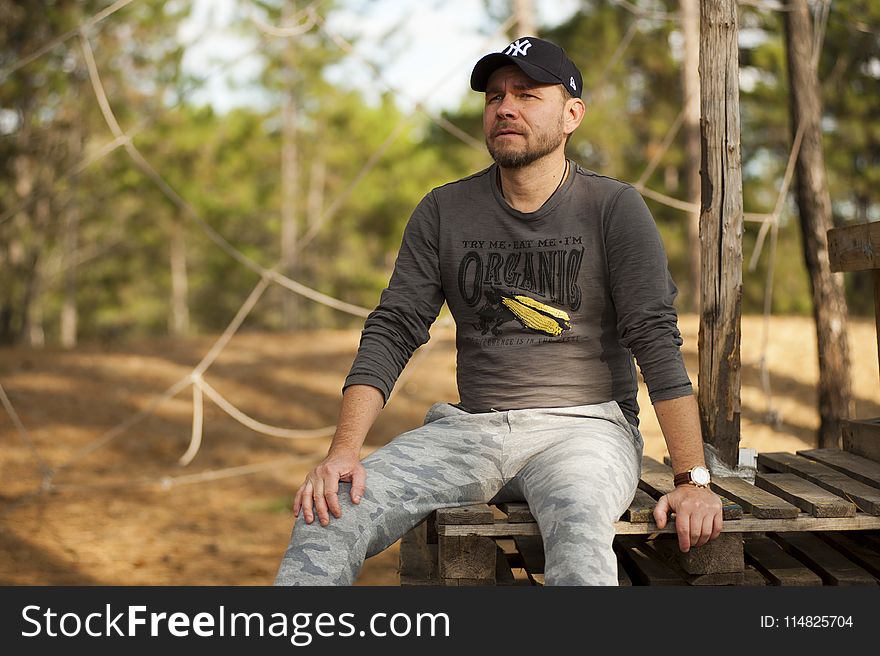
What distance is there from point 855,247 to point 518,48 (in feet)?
3.88

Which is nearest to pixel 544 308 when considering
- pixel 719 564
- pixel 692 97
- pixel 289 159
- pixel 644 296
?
pixel 644 296

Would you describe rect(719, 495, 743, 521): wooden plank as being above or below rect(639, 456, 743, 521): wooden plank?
below

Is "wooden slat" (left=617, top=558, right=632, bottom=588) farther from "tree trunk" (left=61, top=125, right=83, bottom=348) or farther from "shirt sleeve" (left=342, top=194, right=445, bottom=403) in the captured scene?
"tree trunk" (left=61, top=125, right=83, bottom=348)

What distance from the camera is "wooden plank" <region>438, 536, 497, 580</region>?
7.18 ft

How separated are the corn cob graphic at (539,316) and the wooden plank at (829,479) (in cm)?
78

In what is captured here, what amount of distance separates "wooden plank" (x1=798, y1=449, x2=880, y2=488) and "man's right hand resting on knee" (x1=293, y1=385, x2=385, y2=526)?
1283 millimetres

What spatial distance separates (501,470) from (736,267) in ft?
3.54

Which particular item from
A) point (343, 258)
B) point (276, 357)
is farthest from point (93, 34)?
point (276, 357)

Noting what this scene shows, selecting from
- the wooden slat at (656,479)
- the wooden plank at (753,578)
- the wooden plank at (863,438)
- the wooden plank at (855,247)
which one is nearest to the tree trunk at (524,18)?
the wooden plank at (855,247)

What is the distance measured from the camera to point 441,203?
2471 millimetres

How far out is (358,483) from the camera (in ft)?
6.92

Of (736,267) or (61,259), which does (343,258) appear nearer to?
(61,259)

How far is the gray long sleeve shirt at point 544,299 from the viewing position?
7.45 ft

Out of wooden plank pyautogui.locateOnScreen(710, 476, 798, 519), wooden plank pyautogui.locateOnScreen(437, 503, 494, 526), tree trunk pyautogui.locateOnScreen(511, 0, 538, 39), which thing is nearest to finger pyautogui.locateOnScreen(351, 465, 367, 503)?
wooden plank pyautogui.locateOnScreen(437, 503, 494, 526)
